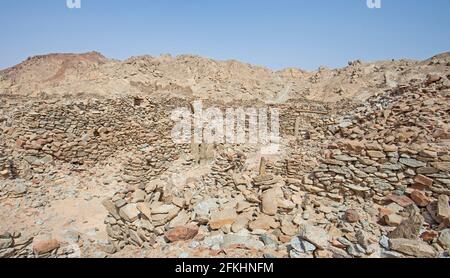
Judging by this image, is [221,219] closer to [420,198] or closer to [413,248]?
[413,248]

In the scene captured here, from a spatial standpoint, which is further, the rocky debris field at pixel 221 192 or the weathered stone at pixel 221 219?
the weathered stone at pixel 221 219

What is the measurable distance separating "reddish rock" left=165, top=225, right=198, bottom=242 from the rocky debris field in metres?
0.02

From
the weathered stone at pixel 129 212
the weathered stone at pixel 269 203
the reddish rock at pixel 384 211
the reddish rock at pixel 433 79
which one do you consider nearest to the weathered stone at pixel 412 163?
the reddish rock at pixel 384 211

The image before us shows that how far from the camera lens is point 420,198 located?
440 cm

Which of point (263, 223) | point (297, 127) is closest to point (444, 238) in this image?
point (263, 223)

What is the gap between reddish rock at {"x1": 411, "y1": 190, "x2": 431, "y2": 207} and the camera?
4317 millimetres

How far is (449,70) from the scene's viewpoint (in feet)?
48.6

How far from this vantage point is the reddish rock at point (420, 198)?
14.2ft

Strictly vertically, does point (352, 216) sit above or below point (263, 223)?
above

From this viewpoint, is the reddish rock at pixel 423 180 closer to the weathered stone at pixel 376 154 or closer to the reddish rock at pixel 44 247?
the weathered stone at pixel 376 154

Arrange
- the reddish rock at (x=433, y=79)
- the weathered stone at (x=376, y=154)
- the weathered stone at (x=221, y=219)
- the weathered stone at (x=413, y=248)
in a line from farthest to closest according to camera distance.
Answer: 1. the reddish rock at (x=433, y=79)
2. the weathered stone at (x=376, y=154)
3. the weathered stone at (x=221, y=219)
4. the weathered stone at (x=413, y=248)

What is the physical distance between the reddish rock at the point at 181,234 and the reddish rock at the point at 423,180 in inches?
171

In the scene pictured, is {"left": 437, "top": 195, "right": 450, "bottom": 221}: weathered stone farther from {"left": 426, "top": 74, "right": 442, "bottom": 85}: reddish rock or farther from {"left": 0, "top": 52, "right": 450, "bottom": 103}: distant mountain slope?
{"left": 0, "top": 52, "right": 450, "bottom": 103}: distant mountain slope

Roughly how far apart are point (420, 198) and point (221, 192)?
13.2 ft
